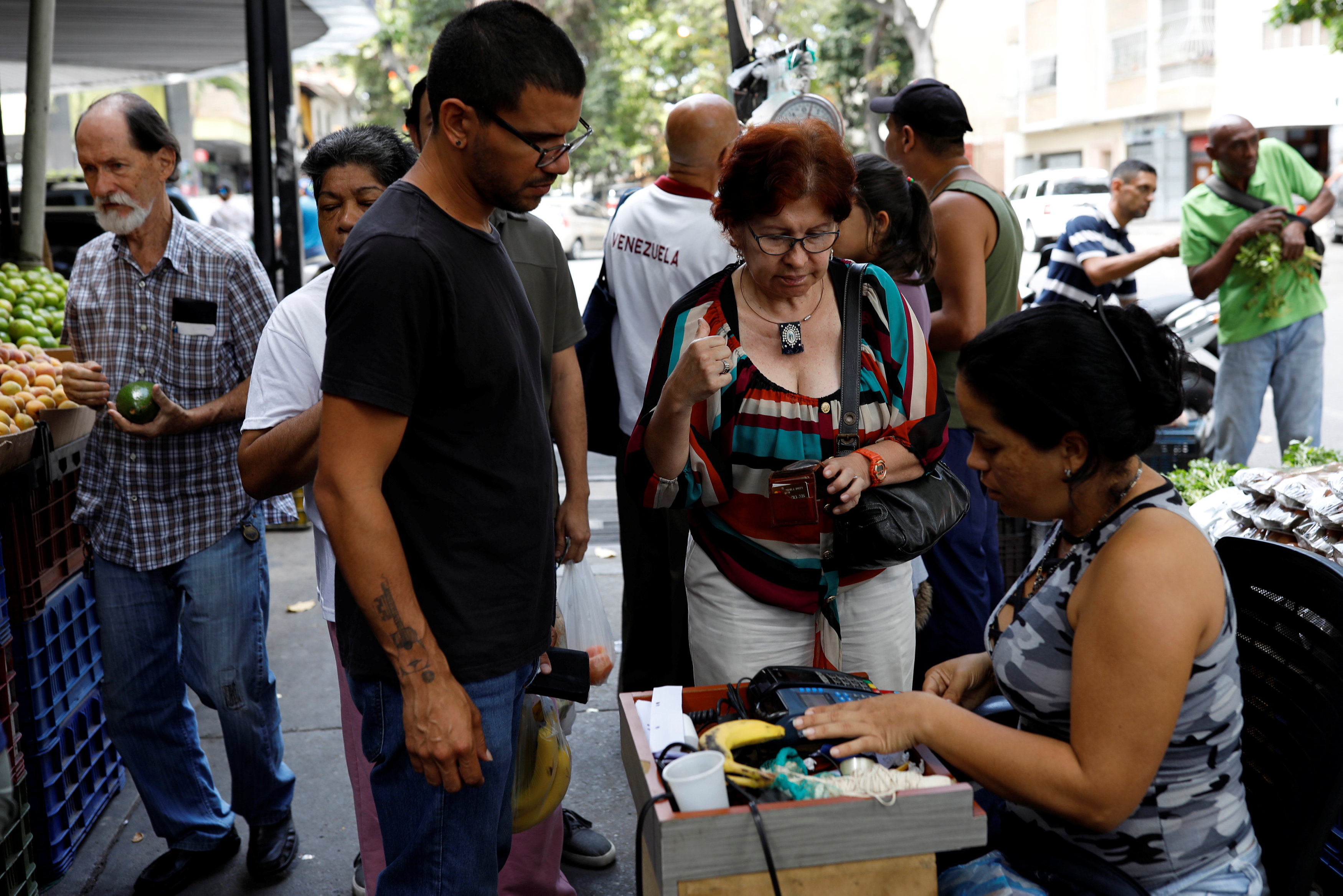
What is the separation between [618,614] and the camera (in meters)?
5.27

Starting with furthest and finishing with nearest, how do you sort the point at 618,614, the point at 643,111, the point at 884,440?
the point at 643,111, the point at 618,614, the point at 884,440

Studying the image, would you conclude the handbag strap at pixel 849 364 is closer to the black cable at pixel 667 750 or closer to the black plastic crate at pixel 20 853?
the black cable at pixel 667 750

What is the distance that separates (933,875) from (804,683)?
0.40 m

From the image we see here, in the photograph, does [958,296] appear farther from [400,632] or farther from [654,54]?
[654,54]

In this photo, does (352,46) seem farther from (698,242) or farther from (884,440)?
(884,440)

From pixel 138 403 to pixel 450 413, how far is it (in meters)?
1.48

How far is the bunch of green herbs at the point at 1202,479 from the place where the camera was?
3.67 metres

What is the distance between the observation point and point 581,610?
2861 mm

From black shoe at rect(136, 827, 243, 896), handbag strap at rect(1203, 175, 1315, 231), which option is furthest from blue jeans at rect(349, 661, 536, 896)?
handbag strap at rect(1203, 175, 1315, 231)

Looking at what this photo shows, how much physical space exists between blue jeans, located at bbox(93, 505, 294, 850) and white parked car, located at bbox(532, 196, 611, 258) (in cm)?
2012

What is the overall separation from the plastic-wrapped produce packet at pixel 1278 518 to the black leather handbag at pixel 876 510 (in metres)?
1.02

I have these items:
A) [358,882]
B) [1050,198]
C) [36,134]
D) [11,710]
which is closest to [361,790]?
[358,882]

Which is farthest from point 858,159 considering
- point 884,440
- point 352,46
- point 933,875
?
point 352,46

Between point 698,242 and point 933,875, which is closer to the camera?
point 933,875
